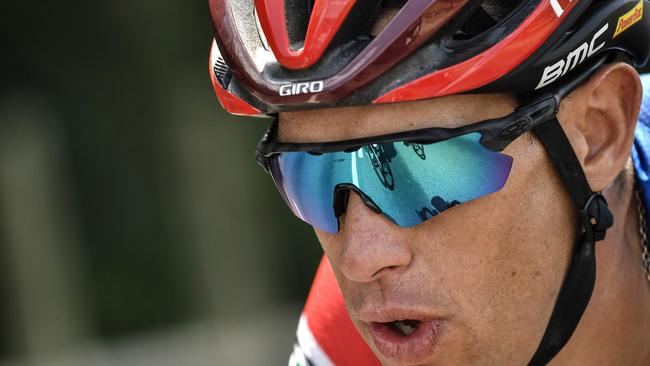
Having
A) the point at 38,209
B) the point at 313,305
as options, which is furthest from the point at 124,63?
the point at 313,305

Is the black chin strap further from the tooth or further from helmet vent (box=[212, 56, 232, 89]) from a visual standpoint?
helmet vent (box=[212, 56, 232, 89])

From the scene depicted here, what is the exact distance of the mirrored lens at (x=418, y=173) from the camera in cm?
251

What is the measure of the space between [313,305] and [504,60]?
4.71 ft

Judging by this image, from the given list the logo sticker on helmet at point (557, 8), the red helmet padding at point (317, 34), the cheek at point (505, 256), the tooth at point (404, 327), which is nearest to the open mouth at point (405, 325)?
the tooth at point (404, 327)

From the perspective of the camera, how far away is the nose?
259 centimetres

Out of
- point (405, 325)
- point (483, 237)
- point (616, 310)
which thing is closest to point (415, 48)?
point (483, 237)

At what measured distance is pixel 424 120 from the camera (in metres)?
2.51

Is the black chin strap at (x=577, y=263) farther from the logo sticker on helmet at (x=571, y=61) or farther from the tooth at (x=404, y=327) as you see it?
the tooth at (x=404, y=327)

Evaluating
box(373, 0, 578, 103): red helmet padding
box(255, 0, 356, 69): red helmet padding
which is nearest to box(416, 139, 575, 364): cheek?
box(373, 0, 578, 103): red helmet padding

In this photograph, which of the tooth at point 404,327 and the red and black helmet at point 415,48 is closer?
the red and black helmet at point 415,48

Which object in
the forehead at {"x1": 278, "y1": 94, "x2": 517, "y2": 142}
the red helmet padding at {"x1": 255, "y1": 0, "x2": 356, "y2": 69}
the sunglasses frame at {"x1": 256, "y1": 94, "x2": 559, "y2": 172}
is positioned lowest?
the sunglasses frame at {"x1": 256, "y1": 94, "x2": 559, "y2": 172}

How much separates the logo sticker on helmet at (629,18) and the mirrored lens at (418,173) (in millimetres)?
483

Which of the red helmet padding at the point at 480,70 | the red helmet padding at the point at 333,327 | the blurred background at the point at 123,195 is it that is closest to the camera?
the red helmet padding at the point at 480,70

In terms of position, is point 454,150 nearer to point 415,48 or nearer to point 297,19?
point 415,48
